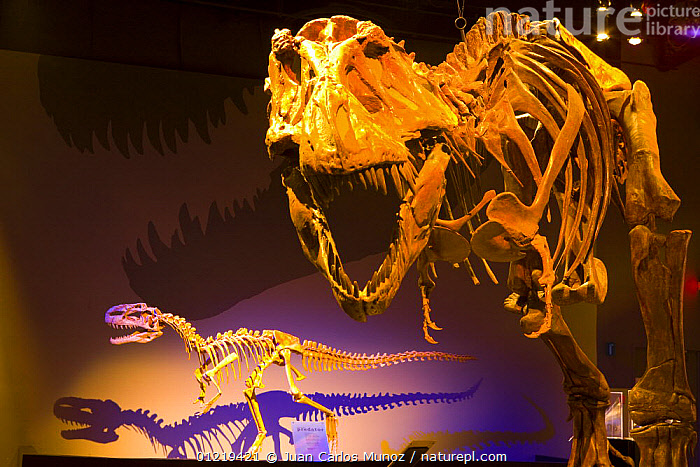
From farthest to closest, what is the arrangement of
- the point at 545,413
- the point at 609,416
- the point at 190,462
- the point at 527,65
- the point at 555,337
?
the point at 545,413 → the point at 609,416 → the point at 190,462 → the point at 555,337 → the point at 527,65

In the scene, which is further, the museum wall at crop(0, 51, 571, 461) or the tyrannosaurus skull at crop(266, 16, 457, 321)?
the museum wall at crop(0, 51, 571, 461)

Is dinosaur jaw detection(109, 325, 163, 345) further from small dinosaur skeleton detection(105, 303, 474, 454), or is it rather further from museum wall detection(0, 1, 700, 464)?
museum wall detection(0, 1, 700, 464)

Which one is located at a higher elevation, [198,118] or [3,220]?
[198,118]

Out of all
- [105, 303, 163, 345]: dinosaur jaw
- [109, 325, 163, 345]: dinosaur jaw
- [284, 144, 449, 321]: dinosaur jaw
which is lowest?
[109, 325, 163, 345]: dinosaur jaw

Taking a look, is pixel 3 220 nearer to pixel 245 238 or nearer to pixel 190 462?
pixel 245 238

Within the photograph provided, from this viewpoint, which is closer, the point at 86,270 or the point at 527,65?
the point at 527,65

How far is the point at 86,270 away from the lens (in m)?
8.29

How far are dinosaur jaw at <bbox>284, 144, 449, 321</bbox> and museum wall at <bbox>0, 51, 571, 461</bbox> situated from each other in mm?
5477

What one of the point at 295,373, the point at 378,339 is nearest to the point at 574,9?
the point at 378,339

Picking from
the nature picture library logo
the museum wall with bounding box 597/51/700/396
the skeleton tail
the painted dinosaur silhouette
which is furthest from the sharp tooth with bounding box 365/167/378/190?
the museum wall with bounding box 597/51/700/396

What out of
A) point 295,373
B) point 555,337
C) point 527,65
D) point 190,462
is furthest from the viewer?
point 295,373

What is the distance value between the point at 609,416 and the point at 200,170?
5148 millimetres

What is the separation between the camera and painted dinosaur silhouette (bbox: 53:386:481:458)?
26.6 feet

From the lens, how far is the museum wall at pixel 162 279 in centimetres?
811
